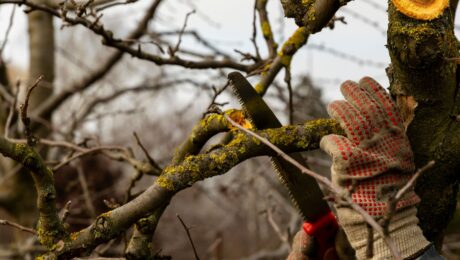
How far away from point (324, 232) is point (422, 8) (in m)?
0.73

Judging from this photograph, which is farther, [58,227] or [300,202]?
[300,202]

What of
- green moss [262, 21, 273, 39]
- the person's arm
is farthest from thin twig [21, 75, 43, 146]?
green moss [262, 21, 273, 39]

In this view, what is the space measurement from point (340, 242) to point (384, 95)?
473 millimetres

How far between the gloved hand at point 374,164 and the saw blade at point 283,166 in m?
0.18

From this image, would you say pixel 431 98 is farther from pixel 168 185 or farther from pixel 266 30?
pixel 266 30

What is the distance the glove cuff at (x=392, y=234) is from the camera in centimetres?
144

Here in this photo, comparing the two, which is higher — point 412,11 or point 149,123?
point 149,123

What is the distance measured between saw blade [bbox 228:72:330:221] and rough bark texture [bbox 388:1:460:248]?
0.32m

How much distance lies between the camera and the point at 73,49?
21.7 metres

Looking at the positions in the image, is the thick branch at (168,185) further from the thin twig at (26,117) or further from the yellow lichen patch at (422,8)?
the yellow lichen patch at (422,8)

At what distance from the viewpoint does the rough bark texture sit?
1.43m

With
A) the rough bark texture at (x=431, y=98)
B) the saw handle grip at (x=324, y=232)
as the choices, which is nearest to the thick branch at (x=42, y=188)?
the saw handle grip at (x=324, y=232)

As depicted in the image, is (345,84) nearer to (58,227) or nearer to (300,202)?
(300,202)

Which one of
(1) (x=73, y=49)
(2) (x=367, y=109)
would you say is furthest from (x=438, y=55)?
(1) (x=73, y=49)
